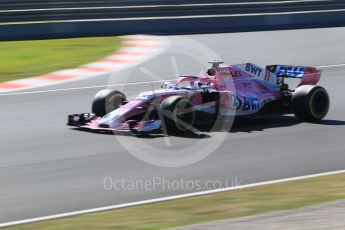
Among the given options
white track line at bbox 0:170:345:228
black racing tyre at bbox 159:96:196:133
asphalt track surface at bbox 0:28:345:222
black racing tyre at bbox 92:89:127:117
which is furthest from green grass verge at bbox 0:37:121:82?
white track line at bbox 0:170:345:228

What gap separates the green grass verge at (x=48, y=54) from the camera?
16.6 meters

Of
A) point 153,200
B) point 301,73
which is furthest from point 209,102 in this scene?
point 153,200

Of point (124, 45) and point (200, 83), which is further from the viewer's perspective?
point (124, 45)

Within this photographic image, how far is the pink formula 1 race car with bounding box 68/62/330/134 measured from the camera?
9992 mm

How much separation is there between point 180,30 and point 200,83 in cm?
1179

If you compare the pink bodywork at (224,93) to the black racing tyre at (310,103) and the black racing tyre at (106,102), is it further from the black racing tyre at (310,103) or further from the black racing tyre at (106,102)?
the black racing tyre at (310,103)

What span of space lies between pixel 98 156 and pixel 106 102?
1825mm

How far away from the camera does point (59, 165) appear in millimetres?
8625

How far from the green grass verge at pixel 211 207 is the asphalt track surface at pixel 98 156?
0.44 m

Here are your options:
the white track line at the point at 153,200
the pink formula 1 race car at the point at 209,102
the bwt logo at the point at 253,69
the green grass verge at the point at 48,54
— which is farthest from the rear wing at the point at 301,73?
the green grass verge at the point at 48,54

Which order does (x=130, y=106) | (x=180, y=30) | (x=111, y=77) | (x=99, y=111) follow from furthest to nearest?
1. (x=180, y=30)
2. (x=111, y=77)
3. (x=99, y=111)
4. (x=130, y=106)

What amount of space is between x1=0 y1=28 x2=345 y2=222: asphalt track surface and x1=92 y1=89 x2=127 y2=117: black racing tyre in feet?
1.65

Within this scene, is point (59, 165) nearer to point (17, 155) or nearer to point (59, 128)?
point (17, 155)

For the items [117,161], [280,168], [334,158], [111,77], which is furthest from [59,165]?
[111,77]
